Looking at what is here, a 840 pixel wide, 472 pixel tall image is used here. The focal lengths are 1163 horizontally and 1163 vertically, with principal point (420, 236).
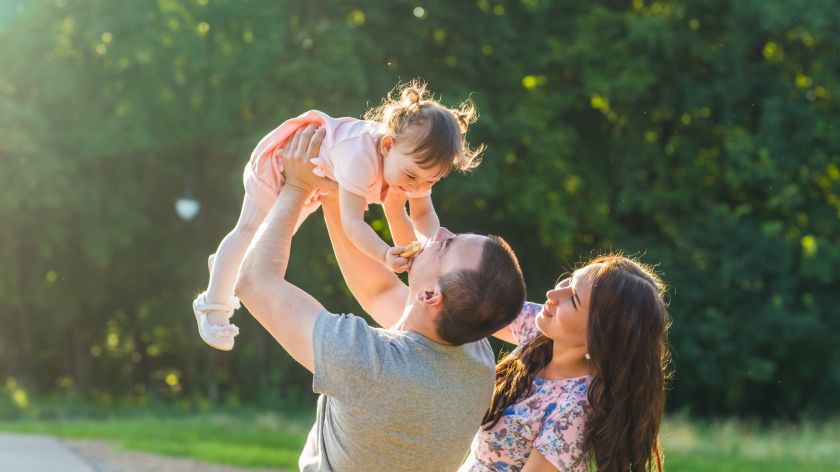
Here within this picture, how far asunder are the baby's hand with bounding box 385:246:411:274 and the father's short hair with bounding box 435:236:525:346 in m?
0.23

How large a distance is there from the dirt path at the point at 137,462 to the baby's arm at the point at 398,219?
5.47 m

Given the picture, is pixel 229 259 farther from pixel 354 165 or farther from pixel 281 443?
pixel 281 443

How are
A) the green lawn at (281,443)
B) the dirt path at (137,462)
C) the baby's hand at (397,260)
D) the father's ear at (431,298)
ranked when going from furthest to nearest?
the green lawn at (281,443), the dirt path at (137,462), the baby's hand at (397,260), the father's ear at (431,298)

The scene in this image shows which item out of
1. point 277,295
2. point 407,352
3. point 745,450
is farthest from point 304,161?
point 745,450

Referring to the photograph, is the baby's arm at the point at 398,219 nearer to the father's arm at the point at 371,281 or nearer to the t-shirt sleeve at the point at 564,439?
the father's arm at the point at 371,281

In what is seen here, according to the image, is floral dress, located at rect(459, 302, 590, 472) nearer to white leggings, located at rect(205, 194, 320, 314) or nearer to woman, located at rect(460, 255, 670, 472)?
woman, located at rect(460, 255, 670, 472)

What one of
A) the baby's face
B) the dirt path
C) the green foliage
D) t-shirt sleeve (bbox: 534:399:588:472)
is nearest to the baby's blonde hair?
the baby's face

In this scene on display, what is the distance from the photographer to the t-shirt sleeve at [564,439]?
2869mm

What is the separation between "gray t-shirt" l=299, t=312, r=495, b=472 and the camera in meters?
2.54

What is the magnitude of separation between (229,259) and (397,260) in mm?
735

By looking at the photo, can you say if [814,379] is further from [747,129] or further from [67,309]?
[67,309]

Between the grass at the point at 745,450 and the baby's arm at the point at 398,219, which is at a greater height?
the baby's arm at the point at 398,219

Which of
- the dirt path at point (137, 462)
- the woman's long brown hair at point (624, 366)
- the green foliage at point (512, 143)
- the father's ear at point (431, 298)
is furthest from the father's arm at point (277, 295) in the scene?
the green foliage at point (512, 143)

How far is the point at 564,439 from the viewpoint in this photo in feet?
9.48
